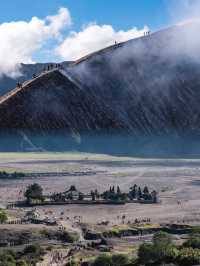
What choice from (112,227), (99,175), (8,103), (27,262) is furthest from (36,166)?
(27,262)

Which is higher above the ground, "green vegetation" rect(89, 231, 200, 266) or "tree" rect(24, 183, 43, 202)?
"tree" rect(24, 183, 43, 202)

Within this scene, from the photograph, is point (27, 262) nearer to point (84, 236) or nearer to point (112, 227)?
point (84, 236)

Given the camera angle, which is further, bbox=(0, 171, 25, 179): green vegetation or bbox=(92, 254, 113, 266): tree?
bbox=(0, 171, 25, 179): green vegetation

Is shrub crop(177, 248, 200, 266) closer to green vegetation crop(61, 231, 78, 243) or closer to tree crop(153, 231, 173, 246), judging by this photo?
tree crop(153, 231, 173, 246)

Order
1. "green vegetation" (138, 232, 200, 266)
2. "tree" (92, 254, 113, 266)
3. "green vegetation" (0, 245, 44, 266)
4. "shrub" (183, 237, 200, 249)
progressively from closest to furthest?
1. "green vegetation" (138, 232, 200, 266)
2. "tree" (92, 254, 113, 266)
3. "green vegetation" (0, 245, 44, 266)
4. "shrub" (183, 237, 200, 249)

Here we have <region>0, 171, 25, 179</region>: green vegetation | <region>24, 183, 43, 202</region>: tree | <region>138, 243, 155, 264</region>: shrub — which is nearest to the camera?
<region>138, 243, 155, 264</region>: shrub

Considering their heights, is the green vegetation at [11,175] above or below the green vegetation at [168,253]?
above

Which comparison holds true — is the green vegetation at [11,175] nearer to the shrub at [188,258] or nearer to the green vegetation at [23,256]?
the green vegetation at [23,256]

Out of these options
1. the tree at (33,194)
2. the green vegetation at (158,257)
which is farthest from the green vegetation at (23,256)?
the tree at (33,194)

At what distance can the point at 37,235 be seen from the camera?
62.0 meters

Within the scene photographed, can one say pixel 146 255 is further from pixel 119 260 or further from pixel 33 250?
pixel 33 250

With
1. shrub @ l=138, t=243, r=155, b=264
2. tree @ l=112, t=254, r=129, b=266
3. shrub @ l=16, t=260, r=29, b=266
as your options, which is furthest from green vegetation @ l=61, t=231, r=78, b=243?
tree @ l=112, t=254, r=129, b=266

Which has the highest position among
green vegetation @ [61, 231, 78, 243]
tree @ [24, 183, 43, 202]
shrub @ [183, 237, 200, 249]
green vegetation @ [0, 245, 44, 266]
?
tree @ [24, 183, 43, 202]

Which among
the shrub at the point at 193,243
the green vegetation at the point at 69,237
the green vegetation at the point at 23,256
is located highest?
the green vegetation at the point at 69,237
